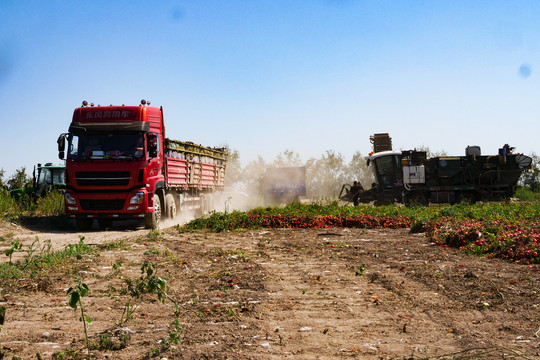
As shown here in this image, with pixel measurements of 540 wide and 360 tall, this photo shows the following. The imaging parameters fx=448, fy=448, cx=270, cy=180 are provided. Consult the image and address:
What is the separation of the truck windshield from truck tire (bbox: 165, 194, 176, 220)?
2.94 metres

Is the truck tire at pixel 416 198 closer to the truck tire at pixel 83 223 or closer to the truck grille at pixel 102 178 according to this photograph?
the truck grille at pixel 102 178

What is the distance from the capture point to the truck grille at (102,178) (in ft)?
48.1

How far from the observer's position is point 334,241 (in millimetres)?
12188

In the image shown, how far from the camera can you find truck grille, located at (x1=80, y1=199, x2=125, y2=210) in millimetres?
14961

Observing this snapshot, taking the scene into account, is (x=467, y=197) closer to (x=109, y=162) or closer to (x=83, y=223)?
(x=109, y=162)

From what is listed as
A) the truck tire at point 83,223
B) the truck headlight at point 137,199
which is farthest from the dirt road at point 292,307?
the truck tire at point 83,223

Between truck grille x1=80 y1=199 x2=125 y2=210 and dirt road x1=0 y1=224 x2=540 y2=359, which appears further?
truck grille x1=80 y1=199 x2=125 y2=210

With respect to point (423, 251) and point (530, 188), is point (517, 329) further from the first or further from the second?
point (530, 188)

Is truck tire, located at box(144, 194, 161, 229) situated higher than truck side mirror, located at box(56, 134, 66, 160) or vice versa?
truck side mirror, located at box(56, 134, 66, 160)

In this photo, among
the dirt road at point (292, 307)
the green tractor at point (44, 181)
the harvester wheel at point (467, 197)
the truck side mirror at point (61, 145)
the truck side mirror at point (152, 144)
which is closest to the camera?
the dirt road at point (292, 307)

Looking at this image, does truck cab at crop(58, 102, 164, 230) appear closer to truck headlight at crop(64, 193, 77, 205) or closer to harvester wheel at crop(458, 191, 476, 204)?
truck headlight at crop(64, 193, 77, 205)

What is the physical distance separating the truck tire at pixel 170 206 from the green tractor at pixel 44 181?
608 cm

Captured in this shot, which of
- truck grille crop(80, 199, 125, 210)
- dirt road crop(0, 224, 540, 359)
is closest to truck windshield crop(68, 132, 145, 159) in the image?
truck grille crop(80, 199, 125, 210)

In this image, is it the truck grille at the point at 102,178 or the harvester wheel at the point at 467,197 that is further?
the harvester wheel at the point at 467,197
